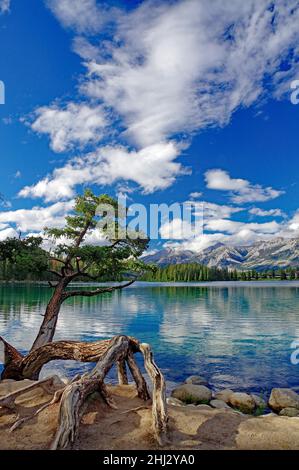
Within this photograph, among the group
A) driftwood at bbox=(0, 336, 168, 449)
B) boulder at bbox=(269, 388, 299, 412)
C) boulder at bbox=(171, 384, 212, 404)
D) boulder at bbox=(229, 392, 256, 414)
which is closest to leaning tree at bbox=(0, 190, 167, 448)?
driftwood at bbox=(0, 336, 168, 449)

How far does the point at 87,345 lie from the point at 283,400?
9.67 meters

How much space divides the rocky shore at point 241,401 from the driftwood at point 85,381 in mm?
4913

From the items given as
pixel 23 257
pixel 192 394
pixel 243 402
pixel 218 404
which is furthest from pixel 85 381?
pixel 23 257

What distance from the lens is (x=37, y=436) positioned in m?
7.11

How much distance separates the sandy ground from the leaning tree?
1.14 ft

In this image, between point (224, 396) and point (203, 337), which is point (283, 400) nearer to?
point (224, 396)

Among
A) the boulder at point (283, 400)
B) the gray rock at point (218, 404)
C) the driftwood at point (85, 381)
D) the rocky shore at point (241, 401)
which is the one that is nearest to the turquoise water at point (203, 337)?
the boulder at point (283, 400)

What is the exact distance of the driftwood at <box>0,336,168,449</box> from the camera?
22.9ft

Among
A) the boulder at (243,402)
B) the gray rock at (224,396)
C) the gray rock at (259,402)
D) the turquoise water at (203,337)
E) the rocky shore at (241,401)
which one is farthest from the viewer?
the turquoise water at (203,337)

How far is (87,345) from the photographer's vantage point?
1178cm

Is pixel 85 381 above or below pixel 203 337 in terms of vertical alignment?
above

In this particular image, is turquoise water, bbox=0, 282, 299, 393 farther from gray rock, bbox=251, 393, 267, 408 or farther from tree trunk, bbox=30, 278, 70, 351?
tree trunk, bbox=30, 278, 70, 351

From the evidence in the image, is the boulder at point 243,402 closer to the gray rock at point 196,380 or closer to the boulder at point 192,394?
the boulder at point 192,394

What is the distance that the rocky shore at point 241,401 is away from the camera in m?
14.6
